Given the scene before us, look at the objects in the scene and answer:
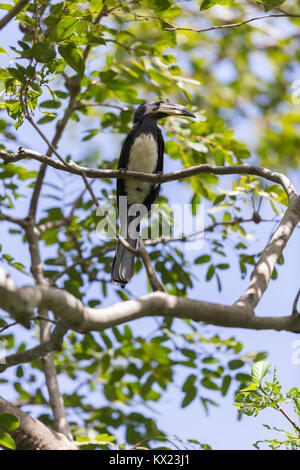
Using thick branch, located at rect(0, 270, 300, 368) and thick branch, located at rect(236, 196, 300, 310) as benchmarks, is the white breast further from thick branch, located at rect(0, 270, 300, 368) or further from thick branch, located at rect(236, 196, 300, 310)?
thick branch, located at rect(0, 270, 300, 368)

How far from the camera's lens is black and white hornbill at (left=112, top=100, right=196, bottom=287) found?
416cm

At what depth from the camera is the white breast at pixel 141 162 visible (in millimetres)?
4230

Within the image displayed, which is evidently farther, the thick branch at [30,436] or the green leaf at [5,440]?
the thick branch at [30,436]

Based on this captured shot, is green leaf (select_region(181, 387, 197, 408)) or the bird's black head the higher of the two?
the bird's black head

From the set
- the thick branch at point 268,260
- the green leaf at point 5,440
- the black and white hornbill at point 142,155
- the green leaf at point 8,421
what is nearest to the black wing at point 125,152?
the black and white hornbill at point 142,155

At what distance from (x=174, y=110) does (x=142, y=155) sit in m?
0.40

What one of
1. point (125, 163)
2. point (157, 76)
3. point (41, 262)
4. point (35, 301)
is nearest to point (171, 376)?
point (41, 262)

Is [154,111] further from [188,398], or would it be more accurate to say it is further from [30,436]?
[30,436]

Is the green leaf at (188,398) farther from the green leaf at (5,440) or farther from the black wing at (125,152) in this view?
the black wing at (125,152)

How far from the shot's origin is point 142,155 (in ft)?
14.0

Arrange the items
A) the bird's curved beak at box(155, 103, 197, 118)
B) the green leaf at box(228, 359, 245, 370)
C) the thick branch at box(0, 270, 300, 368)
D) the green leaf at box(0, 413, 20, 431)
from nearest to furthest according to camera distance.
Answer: the thick branch at box(0, 270, 300, 368) → the green leaf at box(0, 413, 20, 431) → the green leaf at box(228, 359, 245, 370) → the bird's curved beak at box(155, 103, 197, 118)

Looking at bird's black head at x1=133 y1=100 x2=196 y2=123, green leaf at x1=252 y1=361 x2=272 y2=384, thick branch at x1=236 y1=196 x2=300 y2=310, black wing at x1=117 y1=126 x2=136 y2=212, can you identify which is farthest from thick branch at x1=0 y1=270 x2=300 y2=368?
bird's black head at x1=133 y1=100 x2=196 y2=123

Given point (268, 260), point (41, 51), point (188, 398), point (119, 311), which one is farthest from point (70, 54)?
point (188, 398)

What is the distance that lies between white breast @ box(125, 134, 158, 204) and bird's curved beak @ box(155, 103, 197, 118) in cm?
22
